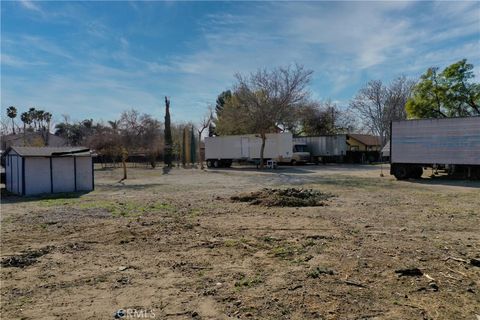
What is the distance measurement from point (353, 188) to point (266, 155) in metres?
20.4

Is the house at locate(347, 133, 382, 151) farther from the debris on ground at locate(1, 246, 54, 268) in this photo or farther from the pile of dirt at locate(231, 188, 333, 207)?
the debris on ground at locate(1, 246, 54, 268)

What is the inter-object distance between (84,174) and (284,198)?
11143mm

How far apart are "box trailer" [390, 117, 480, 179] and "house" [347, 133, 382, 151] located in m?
21.5

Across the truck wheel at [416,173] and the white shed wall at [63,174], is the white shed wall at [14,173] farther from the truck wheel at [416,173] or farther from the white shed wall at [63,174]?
the truck wheel at [416,173]

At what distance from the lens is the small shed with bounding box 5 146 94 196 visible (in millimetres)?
17391

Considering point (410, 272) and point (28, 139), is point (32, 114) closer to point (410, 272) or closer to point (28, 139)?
point (28, 139)

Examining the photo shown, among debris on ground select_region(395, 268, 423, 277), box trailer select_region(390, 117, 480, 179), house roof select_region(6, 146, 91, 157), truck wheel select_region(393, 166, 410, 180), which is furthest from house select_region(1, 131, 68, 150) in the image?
debris on ground select_region(395, 268, 423, 277)

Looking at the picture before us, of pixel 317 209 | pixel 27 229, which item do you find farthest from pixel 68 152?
pixel 317 209

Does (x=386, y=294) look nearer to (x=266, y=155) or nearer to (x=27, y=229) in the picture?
(x=27, y=229)

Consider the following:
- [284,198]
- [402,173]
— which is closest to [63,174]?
[284,198]

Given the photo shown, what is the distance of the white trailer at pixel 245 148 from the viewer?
3675cm

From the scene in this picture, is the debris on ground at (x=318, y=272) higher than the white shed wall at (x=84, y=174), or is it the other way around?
the white shed wall at (x=84, y=174)

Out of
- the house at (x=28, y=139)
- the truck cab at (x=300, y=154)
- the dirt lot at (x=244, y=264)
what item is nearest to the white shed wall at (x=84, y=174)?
the dirt lot at (x=244, y=264)

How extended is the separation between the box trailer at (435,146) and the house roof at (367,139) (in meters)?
25.8
